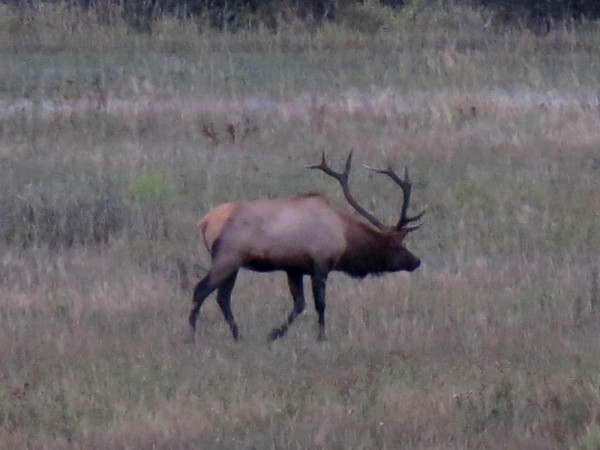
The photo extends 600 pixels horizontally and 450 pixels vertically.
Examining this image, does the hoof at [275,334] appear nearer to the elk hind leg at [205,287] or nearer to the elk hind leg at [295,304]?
the elk hind leg at [295,304]

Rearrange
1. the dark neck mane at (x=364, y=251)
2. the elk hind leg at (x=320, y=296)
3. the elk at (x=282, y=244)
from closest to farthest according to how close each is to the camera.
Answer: the elk at (x=282, y=244), the elk hind leg at (x=320, y=296), the dark neck mane at (x=364, y=251)

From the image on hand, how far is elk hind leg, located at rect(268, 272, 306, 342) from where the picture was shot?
8.98 m

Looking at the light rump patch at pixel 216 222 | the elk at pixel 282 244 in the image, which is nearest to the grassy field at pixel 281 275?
the elk at pixel 282 244

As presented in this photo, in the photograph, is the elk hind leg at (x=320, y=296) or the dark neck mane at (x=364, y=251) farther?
the dark neck mane at (x=364, y=251)

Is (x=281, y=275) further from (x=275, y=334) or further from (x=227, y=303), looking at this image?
(x=275, y=334)

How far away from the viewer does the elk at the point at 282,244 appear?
8680 millimetres

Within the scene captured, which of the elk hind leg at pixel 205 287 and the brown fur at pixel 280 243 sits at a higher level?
the brown fur at pixel 280 243

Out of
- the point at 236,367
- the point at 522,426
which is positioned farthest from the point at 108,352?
the point at 522,426

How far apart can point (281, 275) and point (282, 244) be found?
2178 millimetres

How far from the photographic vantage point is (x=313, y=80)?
20.7m

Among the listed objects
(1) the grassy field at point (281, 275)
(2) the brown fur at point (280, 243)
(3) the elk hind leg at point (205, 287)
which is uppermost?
(2) the brown fur at point (280, 243)

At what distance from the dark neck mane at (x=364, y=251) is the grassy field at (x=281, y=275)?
319mm

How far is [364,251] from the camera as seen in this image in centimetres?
930

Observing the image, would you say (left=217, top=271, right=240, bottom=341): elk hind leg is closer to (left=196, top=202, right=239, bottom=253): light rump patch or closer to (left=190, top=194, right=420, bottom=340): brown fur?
(left=190, top=194, right=420, bottom=340): brown fur
